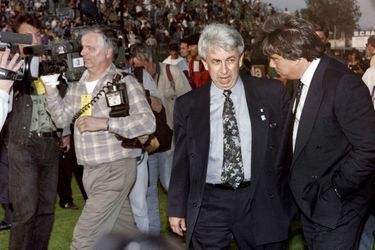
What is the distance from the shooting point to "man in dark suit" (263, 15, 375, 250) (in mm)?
3590

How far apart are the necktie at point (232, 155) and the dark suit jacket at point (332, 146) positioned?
0.30 m

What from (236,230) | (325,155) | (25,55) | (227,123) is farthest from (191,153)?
(25,55)

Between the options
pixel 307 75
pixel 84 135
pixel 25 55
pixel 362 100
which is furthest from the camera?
pixel 84 135

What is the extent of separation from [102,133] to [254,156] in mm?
1394

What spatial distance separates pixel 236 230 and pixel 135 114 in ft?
4.32

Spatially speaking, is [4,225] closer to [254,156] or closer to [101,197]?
[101,197]

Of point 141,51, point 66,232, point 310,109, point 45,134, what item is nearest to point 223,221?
point 310,109

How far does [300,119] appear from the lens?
3756 mm

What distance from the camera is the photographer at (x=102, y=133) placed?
482 cm

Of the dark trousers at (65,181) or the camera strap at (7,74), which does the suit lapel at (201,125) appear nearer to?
the camera strap at (7,74)

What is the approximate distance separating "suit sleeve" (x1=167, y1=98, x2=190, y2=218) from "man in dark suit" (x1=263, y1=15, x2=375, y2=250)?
0.59 m

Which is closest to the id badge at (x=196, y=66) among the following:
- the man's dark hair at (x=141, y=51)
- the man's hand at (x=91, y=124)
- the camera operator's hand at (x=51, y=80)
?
the man's dark hair at (x=141, y=51)

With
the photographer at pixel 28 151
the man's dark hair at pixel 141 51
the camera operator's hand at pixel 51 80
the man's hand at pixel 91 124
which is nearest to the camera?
the man's hand at pixel 91 124

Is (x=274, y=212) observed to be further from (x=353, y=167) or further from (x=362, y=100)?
Answer: (x=362, y=100)
